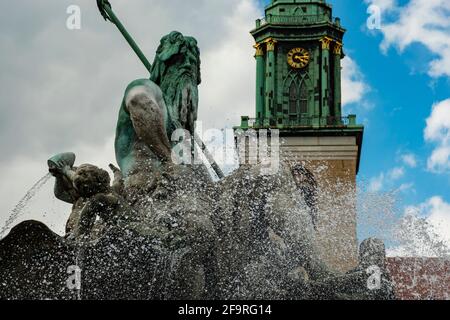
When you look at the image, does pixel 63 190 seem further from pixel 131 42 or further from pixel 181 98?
pixel 131 42

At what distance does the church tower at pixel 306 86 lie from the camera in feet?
181

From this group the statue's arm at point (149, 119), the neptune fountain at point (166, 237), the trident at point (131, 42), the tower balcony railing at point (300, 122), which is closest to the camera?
the neptune fountain at point (166, 237)

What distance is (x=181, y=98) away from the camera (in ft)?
24.4

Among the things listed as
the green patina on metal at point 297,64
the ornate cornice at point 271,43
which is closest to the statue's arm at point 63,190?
the green patina on metal at point 297,64

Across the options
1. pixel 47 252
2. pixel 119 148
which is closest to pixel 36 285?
pixel 47 252

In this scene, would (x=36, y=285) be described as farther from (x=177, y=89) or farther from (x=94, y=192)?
(x=177, y=89)

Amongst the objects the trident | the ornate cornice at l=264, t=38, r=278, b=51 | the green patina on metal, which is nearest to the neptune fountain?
the trident

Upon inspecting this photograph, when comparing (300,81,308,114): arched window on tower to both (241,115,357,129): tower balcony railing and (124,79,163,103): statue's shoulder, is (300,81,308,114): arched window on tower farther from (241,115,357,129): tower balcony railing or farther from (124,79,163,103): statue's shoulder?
(124,79,163,103): statue's shoulder

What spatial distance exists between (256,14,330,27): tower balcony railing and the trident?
4981cm

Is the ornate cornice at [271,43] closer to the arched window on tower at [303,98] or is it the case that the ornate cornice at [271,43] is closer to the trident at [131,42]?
the arched window on tower at [303,98]

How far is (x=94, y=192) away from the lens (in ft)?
21.2

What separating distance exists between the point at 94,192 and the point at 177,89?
1313 millimetres

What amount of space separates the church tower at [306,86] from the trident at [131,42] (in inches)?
1796

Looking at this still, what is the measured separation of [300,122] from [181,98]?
161 feet
